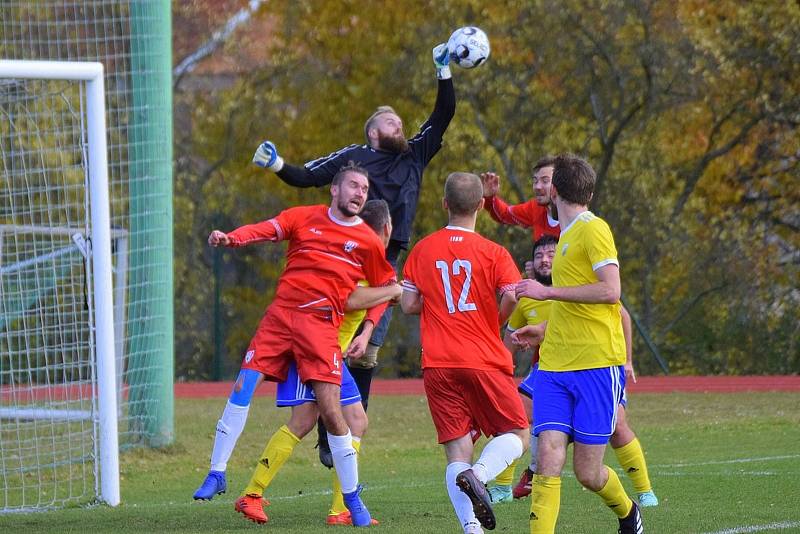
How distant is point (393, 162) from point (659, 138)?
12.3m

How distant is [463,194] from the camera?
6680mm

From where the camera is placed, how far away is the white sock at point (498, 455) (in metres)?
6.39

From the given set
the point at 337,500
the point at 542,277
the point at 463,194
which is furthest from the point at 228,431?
the point at 542,277

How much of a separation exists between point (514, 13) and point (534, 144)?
80.4 inches

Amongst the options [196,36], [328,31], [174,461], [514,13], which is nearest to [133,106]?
[174,461]

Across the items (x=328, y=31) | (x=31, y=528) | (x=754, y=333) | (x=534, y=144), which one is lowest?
(x=754, y=333)

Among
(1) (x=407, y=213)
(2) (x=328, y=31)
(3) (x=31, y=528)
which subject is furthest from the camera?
(2) (x=328, y=31)

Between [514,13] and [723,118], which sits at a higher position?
[514,13]

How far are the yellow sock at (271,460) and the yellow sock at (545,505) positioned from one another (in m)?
1.98

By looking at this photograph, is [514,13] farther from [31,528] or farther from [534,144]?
[31,528]

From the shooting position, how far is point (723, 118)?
1989cm

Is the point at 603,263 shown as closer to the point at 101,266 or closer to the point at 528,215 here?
the point at 528,215

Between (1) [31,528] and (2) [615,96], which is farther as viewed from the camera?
(2) [615,96]

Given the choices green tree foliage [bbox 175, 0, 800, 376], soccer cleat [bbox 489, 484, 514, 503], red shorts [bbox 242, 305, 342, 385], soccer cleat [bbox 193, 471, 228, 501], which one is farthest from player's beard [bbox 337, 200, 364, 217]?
green tree foliage [bbox 175, 0, 800, 376]
